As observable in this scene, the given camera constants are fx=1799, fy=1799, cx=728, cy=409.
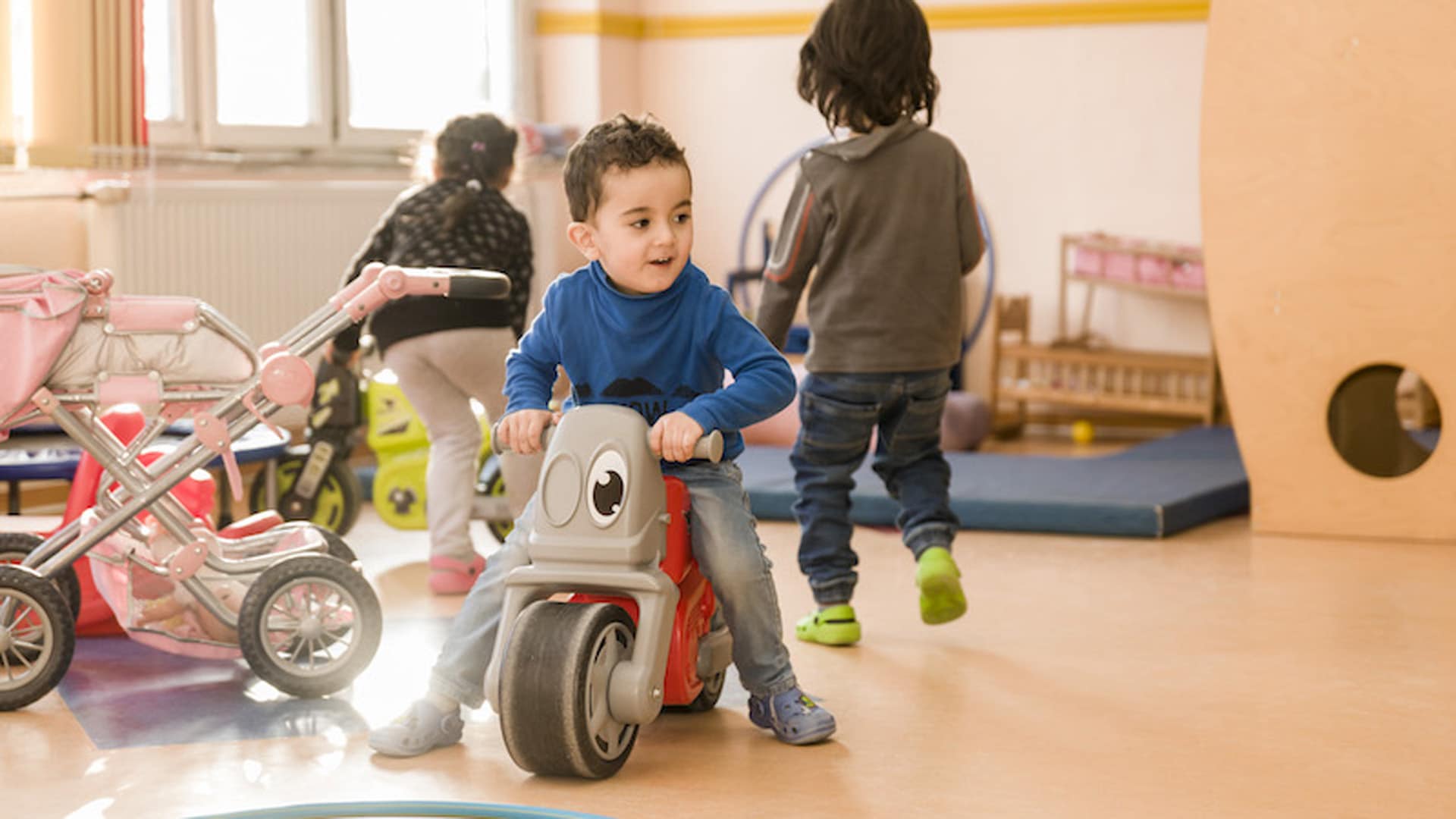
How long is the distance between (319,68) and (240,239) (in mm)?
791

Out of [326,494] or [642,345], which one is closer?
[642,345]

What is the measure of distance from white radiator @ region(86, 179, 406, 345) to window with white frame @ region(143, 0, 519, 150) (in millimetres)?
213

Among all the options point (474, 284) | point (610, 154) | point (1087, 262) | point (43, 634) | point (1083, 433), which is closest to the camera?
point (610, 154)

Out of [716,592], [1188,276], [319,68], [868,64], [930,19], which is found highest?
[930,19]

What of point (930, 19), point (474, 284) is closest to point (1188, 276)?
point (930, 19)

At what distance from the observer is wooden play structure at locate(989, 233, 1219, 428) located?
20.5 ft

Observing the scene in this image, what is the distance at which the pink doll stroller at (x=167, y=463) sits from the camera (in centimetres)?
286

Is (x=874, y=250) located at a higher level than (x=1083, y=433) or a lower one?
higher

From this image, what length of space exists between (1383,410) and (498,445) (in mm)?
2772

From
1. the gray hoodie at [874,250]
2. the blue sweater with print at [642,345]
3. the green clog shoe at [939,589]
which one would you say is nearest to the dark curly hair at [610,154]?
the blue sweater with print at [642,345]

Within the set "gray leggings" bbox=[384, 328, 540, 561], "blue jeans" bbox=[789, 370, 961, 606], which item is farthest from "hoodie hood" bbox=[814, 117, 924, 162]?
"gray leggings" bbox=[384, 328, 540, 561]

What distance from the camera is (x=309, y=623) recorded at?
2.97 m

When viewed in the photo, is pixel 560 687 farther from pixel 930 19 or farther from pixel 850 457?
pixel 930 19

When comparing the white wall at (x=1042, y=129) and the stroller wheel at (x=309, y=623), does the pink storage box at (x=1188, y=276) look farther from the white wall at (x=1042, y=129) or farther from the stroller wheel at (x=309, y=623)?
the stroller wheel at (x=309, y=623)
